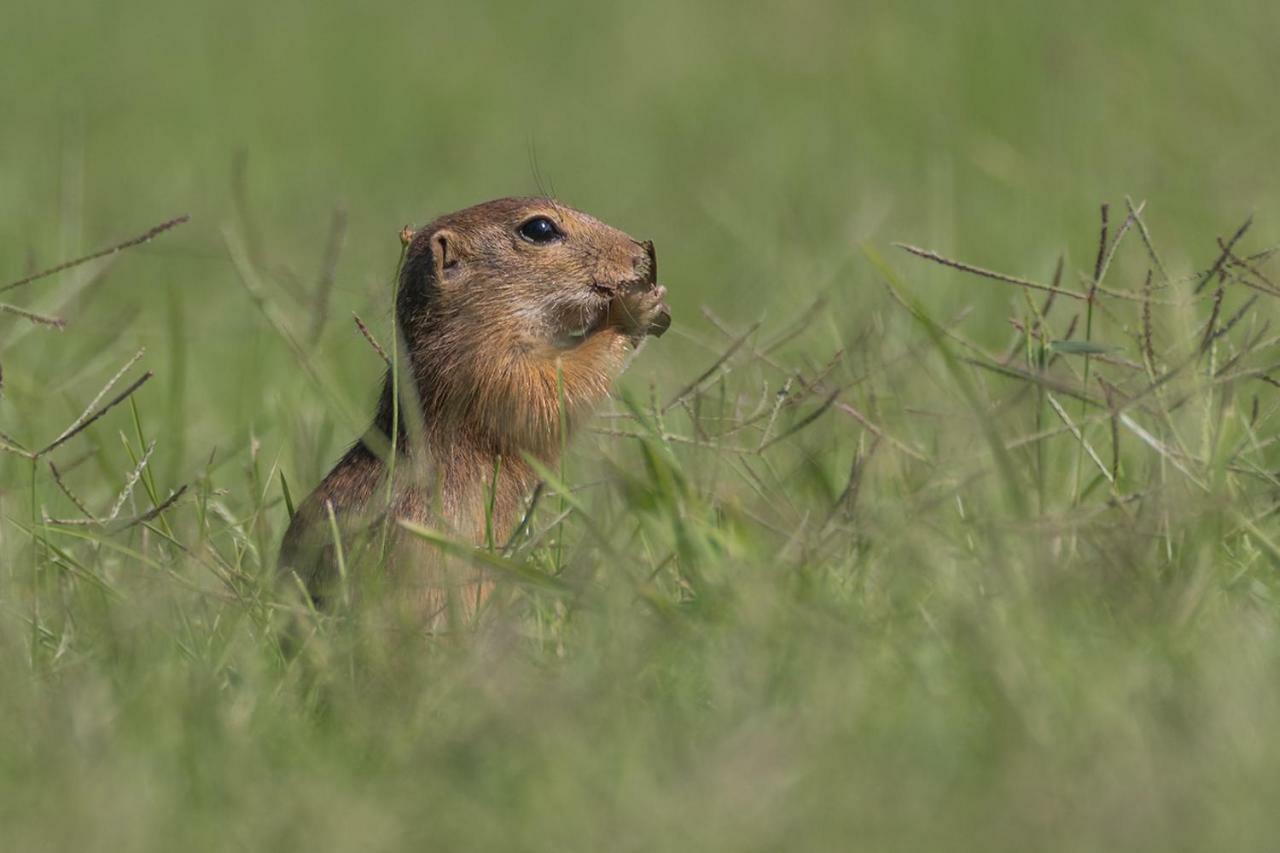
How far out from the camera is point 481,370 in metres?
4.11

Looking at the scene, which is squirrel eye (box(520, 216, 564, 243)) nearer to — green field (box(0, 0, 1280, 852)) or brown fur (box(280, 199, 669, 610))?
brown fur (box(280, 199, 669, 610))

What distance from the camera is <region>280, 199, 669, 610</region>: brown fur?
367cm

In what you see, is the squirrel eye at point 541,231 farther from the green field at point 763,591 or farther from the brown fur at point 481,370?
the green field at point 763,591

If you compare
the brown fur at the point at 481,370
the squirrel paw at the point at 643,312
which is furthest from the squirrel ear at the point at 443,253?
the squirrel paw at the point at 643,312

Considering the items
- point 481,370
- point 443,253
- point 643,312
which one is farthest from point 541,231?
point 481,370

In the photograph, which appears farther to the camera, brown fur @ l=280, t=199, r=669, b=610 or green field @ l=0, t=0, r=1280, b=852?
brown fur @ l=280, t=199, r=669, b=610

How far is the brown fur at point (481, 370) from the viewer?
3674mm

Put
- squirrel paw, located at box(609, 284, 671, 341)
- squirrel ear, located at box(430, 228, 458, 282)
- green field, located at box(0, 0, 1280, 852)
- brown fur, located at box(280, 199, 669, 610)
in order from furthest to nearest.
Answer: squirrel ear, located at box(430, 228, 458, 282)
squirrel paw, located at box(609, 284, 671, 341)
brown fur, located at box(280, 199, 669, 610)
green field, located at box(0, 0, 1280, 852)

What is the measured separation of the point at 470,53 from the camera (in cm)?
1204

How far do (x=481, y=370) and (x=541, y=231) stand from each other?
45 cm

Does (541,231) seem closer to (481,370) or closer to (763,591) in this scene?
(481,370)

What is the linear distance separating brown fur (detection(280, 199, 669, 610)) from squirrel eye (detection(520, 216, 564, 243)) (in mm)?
12

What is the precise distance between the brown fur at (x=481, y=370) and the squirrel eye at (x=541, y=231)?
0.5 inches

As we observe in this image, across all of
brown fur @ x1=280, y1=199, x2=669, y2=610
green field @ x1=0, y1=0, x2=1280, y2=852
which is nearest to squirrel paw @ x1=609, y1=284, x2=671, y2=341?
brown fur @ x1=280, y1=199, x2=669, y2=610
